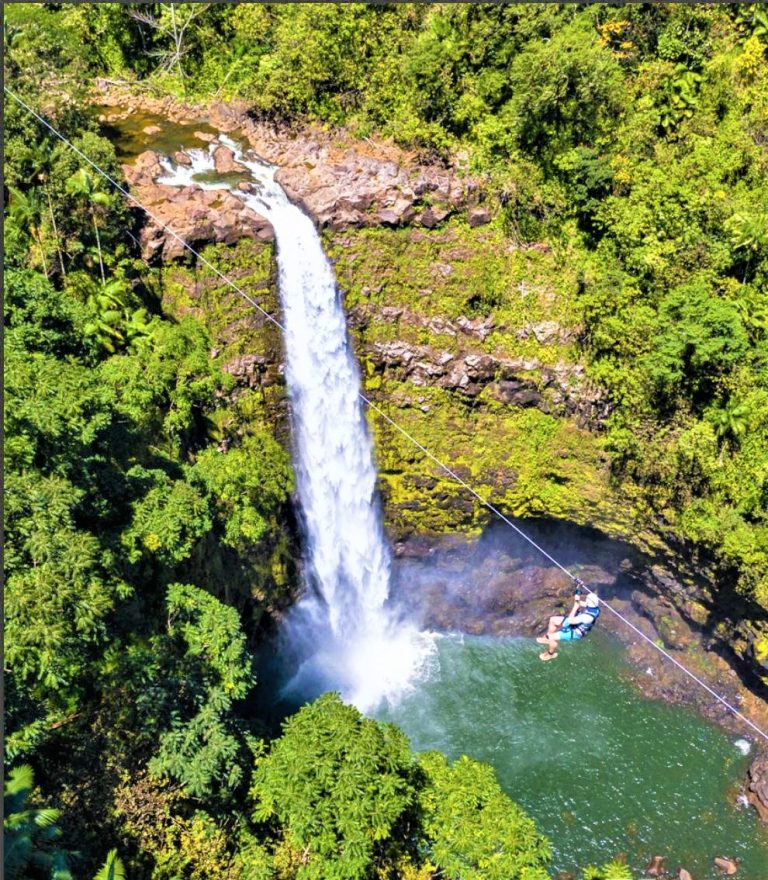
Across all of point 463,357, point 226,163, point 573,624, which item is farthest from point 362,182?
point 573,624

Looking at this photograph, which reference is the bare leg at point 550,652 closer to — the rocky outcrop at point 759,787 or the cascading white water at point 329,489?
the cascading white water at point 329,489

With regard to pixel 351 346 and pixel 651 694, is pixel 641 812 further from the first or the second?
pixel 351 346

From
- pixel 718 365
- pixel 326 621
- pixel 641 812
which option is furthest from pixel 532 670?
pixel 718 365

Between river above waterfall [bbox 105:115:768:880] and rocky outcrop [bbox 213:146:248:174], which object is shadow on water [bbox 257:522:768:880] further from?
rocky outcrop [bbox 213:146:248:174]

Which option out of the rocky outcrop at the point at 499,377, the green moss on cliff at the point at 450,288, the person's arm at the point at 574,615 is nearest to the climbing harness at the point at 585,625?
the person's arm at the point at 574,615

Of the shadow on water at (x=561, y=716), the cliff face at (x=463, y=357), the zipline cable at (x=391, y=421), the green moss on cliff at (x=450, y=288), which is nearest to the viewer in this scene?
the shadow on water at (x=561, y=716)

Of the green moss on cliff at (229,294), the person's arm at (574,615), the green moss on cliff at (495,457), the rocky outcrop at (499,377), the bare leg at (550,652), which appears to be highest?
the green moss on cliff at (229,294)
